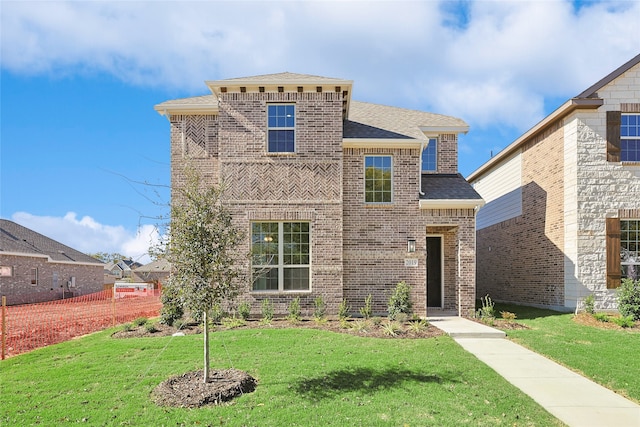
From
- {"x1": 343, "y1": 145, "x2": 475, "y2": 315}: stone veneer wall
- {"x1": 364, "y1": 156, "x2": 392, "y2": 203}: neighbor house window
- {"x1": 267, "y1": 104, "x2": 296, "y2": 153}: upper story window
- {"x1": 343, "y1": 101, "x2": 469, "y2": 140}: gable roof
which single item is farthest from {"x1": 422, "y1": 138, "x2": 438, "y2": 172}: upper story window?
{"x1": 267, "y1": 104, "x2": 296, "y2": 153}: upper story window

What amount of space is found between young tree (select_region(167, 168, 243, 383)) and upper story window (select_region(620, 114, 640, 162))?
44.6 ft

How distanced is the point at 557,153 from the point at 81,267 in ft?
105

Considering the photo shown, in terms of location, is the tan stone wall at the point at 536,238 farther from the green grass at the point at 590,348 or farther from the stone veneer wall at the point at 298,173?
the stone veneer wall at the point at 298,173

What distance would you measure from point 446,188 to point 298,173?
16.5 ft

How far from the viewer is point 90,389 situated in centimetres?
577

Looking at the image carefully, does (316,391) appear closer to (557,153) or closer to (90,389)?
(90,389)

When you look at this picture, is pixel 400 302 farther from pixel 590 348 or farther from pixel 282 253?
pixel 590 348

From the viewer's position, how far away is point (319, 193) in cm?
1155

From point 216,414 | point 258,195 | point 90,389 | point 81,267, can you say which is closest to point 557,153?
point 258,195

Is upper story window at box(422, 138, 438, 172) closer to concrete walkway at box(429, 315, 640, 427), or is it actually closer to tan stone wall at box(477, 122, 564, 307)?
tan stone wall at box(477, 122, 564, 307)

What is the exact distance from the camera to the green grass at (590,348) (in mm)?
6439

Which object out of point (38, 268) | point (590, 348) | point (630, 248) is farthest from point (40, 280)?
point (630, 248)

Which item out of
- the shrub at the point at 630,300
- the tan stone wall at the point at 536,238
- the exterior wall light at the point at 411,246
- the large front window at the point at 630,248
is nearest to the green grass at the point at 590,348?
the shrub at the point at 630,300

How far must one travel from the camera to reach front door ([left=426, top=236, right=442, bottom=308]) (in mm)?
13531
